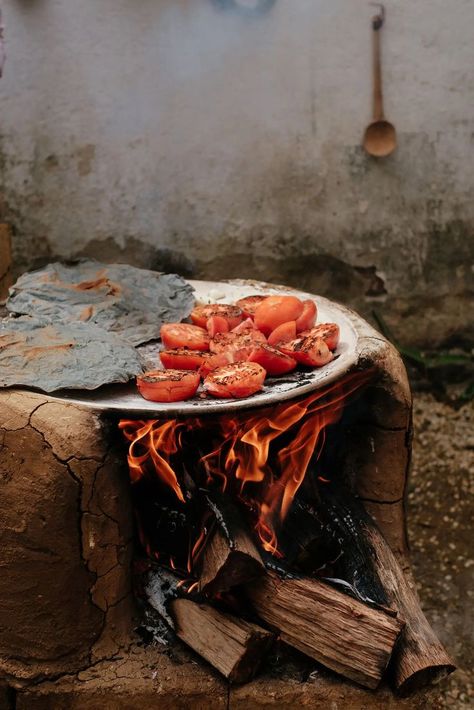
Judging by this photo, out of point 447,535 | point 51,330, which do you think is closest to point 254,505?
point 51,330

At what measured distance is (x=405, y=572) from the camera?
3.20 m

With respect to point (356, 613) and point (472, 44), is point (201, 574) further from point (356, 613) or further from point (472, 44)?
point (472, 44)

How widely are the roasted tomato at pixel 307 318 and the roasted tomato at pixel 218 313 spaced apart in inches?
10.1

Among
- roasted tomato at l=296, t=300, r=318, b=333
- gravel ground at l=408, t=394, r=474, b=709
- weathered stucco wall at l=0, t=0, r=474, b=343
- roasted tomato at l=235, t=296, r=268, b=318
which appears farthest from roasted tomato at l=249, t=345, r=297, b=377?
weathered stucco wall at l=0, t=0, r=474, b=343

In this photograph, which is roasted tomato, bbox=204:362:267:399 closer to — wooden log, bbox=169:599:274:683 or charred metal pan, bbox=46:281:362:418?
charred metal pan, bbox=46:281:362:418

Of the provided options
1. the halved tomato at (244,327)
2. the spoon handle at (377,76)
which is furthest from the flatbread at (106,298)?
the spoon handle at (377,76)

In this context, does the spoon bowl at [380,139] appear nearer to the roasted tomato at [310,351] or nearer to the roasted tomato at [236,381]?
the roasted tomato at [310,351]

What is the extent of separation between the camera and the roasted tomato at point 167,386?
2672 mm

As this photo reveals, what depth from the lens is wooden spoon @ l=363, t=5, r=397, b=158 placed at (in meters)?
4.87

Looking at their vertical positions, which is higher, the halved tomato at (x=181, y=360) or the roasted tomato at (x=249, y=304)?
the roasted tomato at (x=249, y=304)

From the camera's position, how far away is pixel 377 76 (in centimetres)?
489

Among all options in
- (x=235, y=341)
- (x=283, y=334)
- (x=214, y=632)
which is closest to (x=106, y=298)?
(x=235, y=341)

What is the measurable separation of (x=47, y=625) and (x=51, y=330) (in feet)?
3.61

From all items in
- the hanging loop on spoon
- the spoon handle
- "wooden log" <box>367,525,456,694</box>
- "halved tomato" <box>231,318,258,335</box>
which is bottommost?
"wooden log" <box>367,525,456,694</box>
